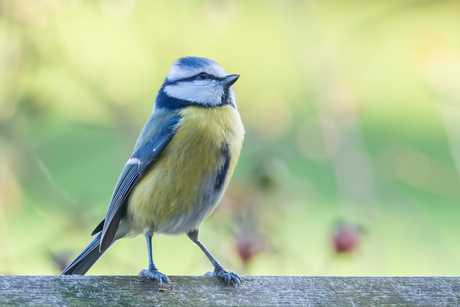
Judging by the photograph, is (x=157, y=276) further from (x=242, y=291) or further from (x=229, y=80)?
(x=229, y=80)

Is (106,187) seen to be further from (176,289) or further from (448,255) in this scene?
(176,289)

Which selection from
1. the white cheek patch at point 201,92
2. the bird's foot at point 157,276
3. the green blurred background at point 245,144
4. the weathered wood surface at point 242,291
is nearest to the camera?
the weathered wood surface at point 242,291

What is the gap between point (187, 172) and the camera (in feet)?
7.91

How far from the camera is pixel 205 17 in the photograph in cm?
339

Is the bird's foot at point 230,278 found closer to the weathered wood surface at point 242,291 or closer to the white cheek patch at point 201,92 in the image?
the weathered wood surface at point 242,291

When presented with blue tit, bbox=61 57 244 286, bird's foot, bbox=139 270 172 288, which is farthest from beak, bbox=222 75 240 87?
bird's foot, bbox=139 270 172 288

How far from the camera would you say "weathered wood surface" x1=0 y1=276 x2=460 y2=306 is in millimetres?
1804

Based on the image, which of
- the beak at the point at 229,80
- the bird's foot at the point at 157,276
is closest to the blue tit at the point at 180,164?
the beak at the point at 229,80

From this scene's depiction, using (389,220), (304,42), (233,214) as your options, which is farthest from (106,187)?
(233,214)

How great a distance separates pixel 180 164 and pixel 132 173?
21cm

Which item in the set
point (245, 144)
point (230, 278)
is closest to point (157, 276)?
point (230, 278)

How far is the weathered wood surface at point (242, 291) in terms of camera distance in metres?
1.80

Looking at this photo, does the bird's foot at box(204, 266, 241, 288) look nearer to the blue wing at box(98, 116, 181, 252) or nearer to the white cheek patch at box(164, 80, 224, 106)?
the blue wing at box(98, 116, 181, 252)

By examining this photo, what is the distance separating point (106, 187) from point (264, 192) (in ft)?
11.4
